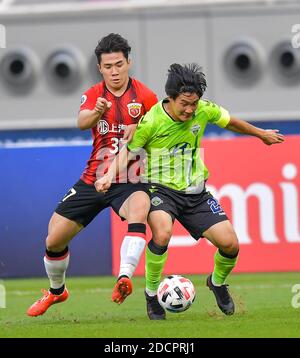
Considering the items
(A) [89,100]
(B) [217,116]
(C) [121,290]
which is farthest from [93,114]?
(C) [121,290]

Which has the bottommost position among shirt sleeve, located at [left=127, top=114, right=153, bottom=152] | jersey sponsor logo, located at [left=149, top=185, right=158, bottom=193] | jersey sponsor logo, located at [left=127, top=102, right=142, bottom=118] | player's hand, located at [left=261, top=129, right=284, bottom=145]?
jersey sponsor logo, located at [left=149, top=185, right=158, bottom=193]

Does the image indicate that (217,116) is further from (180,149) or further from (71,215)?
(71,215)

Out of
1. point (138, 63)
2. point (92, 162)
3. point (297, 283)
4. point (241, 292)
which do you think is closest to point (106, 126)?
point (92, 162)

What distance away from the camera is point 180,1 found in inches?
869

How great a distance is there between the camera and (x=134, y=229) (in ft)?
33.9

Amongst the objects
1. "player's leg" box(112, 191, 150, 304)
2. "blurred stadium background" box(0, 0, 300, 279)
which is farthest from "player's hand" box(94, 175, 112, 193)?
"blurred stadium background" box(0, 0, 300, 279)

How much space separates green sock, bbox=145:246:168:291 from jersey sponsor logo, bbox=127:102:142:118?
1111 mm

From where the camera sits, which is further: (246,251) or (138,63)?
(138,63)

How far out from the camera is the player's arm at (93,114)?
10172 mm

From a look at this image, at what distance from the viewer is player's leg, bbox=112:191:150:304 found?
1018 cm

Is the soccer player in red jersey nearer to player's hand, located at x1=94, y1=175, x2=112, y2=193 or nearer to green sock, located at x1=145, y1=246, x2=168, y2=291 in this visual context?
green sock, located at x1=145, y1=246, x2=168, y2=291
